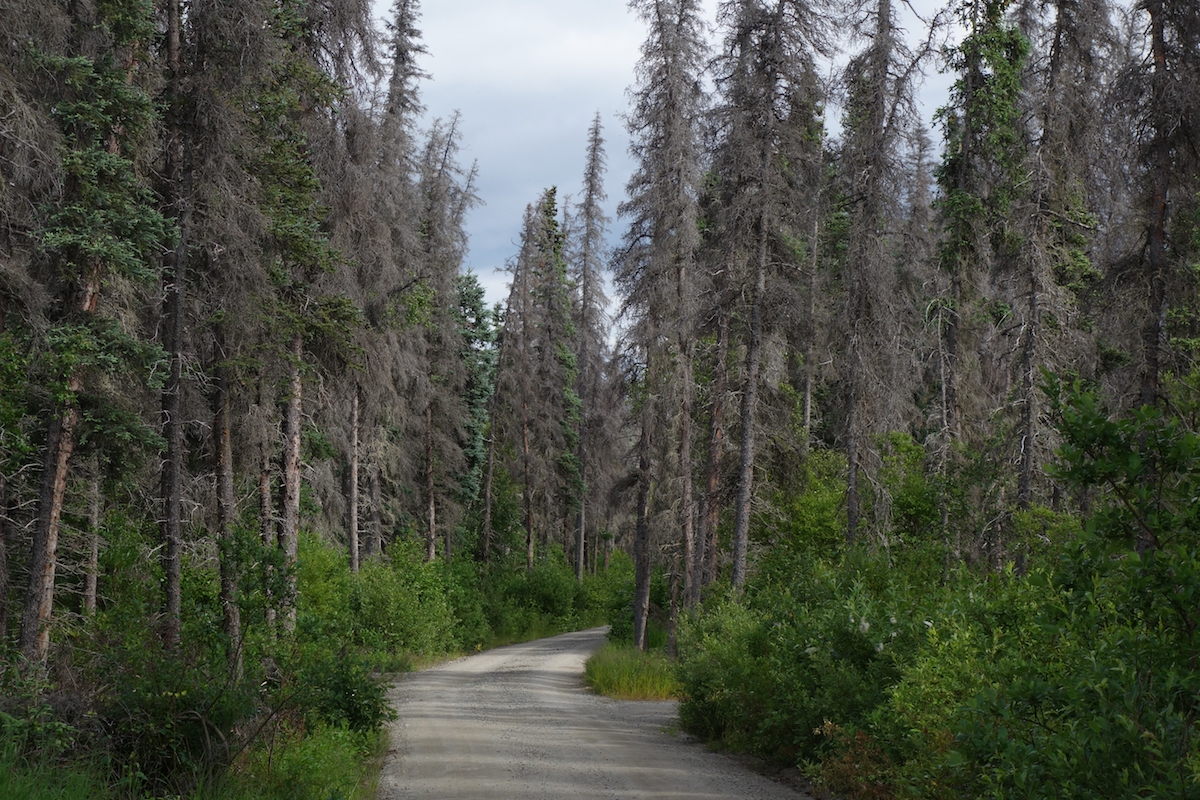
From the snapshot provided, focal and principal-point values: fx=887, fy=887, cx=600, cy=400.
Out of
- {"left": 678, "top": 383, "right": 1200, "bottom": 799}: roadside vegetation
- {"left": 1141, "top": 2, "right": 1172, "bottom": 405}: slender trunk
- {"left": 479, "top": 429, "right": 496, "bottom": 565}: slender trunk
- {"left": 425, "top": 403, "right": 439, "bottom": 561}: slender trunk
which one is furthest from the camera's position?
{"left": 479, "top": 429, "right": 496, "bottom": 565}: slender trunk

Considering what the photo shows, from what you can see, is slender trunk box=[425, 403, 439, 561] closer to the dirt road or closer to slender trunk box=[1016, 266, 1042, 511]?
the dirt road

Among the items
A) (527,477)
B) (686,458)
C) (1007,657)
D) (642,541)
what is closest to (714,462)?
(686,458)

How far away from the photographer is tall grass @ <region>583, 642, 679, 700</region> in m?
18.6

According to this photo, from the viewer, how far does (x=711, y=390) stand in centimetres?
2020

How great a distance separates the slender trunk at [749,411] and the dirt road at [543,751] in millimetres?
3664

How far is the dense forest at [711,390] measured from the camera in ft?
20.3

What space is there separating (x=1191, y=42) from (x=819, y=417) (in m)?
20.3

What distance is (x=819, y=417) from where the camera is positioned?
3247 cm

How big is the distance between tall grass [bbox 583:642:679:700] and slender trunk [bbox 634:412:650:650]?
394 cm

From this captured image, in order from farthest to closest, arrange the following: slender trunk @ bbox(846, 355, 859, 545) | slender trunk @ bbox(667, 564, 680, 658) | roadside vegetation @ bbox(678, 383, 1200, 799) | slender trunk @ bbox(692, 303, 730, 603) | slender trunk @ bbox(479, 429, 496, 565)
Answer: slender trunk @ bbox(479, 429, 496, 565) → slender trunk @ bbox(667, 564, 680, 658) → slender trunk @ bbox(692, 303, 730, 603) → slender trunk @ bbox(846, 355, 859, 545) → roadside vegetation @ bbox(678, 383, 1200, 799)

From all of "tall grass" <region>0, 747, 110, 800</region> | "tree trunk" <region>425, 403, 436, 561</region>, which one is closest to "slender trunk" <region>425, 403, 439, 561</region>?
"tree trunk" <region>425, 403, 436, 561</region>

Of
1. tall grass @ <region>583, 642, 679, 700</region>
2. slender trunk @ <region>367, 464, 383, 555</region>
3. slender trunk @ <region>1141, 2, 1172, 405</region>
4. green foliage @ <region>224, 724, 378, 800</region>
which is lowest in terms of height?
tall grass @ <region>583, 642, 679, 700</region>

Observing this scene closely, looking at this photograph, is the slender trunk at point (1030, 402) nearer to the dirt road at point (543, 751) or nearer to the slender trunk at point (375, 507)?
the dirt road at point (543, 751)

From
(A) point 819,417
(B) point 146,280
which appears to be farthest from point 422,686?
(A) point 819,417
